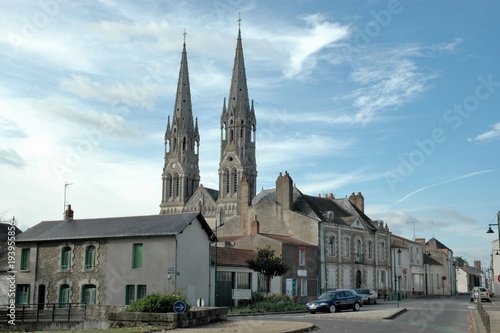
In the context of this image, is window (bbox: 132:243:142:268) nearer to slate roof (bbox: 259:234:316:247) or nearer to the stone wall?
the stone wall

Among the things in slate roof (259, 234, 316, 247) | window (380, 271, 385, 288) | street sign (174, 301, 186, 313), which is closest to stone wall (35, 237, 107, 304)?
slate roof (259, 234, 316, 247)

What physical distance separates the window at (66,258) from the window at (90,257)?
137cm

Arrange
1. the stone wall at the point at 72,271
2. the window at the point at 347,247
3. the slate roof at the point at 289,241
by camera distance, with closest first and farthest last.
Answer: the stone wall at the point at 72,271
the slate roof at the point at 289,241
the window at the point at 347,247

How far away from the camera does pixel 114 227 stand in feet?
120

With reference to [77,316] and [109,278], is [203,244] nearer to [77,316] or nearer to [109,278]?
[109,278]

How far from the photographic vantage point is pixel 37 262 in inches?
1497


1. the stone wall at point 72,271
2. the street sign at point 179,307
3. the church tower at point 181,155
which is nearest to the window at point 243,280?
the stone wall at point 72,271

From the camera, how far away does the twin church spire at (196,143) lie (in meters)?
117

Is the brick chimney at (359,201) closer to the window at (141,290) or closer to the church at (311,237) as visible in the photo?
the church at (311,237)

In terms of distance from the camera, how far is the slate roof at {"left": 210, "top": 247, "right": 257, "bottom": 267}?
39094 millimetres

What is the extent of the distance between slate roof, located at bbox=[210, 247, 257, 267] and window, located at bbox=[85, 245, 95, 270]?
722 centimetres

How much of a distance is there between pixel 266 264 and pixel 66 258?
41.7ft

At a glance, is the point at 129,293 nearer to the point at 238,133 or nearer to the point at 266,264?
the point at 266,264

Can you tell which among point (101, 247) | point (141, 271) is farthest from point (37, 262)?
point (141, 271)
